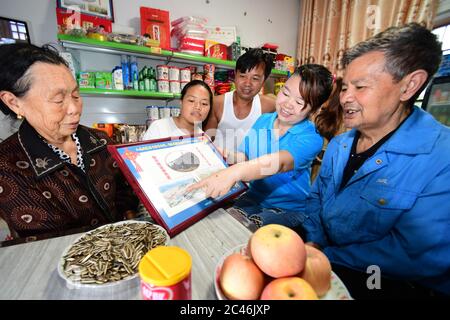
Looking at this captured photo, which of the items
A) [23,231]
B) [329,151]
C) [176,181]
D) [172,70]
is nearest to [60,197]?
[23,231]

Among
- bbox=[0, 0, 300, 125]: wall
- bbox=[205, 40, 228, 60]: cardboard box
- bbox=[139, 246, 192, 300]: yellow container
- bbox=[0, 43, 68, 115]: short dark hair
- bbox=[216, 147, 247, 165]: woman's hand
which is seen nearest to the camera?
bbox=[139, 246, 192, 300]: yellow container

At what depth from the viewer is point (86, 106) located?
97.7 inches

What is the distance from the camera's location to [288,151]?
3.96ft

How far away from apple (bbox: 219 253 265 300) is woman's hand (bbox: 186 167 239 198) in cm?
41

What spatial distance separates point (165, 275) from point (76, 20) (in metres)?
2.57

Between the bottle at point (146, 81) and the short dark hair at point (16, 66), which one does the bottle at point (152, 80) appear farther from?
the short dark hair at point (16, 66)

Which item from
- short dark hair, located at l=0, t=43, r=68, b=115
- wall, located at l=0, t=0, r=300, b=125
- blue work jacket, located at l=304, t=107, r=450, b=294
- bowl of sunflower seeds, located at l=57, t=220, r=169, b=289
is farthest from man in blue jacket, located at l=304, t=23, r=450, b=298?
wall, located at l=0, t=0, r=300, b=125

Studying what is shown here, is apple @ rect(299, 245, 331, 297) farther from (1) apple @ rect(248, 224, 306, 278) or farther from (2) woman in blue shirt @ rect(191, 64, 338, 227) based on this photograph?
(2) woman in blue shirt @ rect(191, 64, 338, 227)

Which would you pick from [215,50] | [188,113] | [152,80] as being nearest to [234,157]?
[188,113]

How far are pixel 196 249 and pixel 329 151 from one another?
97cm

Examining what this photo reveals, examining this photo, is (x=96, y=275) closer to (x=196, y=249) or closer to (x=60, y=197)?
(x=196, y=249)

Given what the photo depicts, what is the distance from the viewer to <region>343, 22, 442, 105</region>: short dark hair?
837 millimetres

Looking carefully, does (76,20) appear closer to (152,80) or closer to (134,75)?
(134,75)

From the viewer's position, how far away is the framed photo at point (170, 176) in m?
0.76
